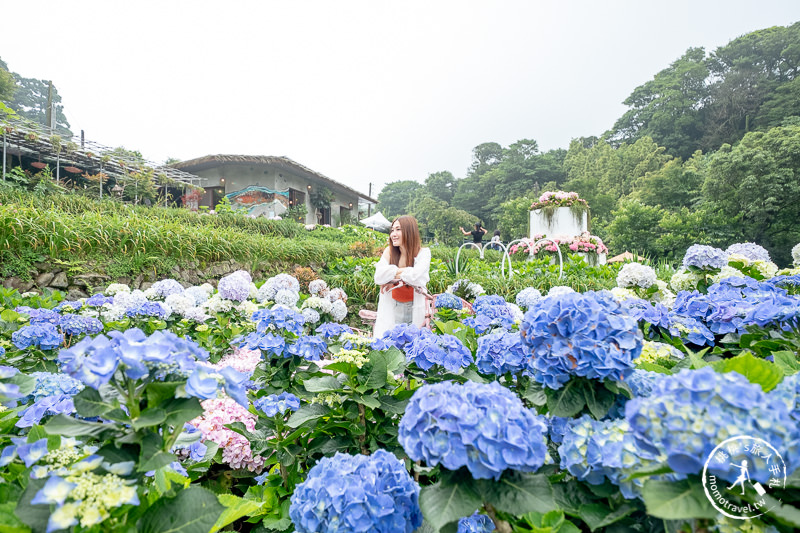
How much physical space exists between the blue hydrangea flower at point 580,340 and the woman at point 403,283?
2072 millimetres

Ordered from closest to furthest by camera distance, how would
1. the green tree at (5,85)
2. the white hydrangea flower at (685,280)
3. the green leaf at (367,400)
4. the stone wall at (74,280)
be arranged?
the green leaf at (367,400) < the white hydrangea flower at (685,280) < the stone wall at (74,280) < the green tree at (5,85)

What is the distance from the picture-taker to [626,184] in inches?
1135

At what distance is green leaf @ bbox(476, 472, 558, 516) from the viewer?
591 millimetres

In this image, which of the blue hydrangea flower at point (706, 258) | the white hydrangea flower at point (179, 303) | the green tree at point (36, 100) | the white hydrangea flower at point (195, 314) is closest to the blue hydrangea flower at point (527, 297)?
the blue hydrangea flower at point (706, 258)

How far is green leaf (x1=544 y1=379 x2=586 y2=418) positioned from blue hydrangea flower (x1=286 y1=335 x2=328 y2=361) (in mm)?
890

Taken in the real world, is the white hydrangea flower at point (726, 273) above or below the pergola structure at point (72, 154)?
below

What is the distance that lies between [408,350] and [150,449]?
83 cm

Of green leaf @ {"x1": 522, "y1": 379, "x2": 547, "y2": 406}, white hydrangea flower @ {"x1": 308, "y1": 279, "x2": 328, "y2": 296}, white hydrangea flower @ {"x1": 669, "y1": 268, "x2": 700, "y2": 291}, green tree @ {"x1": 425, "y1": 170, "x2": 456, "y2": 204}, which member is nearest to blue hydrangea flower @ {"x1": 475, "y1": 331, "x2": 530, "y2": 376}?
green leaf @ {"x1": 522, "y1": 379, "x2": 547, "y2": 406}

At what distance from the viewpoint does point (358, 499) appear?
72cm

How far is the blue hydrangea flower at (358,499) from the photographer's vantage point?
73cm

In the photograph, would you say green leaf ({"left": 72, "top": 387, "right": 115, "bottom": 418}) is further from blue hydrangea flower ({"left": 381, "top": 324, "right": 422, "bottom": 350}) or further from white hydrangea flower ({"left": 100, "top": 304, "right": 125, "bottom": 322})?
white hydrangea flower ({"left": 100, "top": 304, "right": 125, "bottom": 322})

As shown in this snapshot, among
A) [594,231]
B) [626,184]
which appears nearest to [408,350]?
[594,231]

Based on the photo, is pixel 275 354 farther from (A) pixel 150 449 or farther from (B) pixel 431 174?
(B) pixel 431 174

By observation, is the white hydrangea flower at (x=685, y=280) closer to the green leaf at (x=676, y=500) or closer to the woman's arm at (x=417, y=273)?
the woman's arm at (x=417, y=273)
